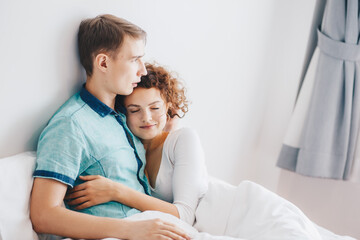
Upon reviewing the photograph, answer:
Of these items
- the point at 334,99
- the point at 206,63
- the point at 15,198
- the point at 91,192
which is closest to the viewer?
the point at 15,198

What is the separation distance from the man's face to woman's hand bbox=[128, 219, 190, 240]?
0.43 m

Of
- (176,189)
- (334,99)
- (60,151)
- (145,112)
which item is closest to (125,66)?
(145,112)

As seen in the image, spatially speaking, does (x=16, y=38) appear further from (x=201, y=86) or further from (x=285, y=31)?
(x=285, y=31)

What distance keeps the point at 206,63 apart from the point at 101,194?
91 centimetres

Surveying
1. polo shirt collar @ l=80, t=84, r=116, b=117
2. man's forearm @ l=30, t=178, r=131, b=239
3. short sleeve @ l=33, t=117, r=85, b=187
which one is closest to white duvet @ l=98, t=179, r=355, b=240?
man's forearm @ l=30, t=178, r=131, b=239

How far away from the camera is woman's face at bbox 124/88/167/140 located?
133 centimetres

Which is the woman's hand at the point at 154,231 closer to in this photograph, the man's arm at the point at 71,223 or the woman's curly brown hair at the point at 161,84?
the man's arm at the point at 71,223

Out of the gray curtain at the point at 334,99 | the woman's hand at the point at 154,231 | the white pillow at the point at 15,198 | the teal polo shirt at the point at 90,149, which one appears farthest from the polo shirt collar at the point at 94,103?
the gray curtain at the point at 334,99

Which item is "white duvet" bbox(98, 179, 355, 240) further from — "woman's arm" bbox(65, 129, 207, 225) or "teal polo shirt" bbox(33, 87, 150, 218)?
"teal polo shirt" bbox(33, 87, 150, 218)

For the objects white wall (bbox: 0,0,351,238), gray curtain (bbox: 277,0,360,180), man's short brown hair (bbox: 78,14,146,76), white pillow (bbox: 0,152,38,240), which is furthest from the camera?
gray curtain (bbox: 277,0,360,180)

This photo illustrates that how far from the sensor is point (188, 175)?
1.31m

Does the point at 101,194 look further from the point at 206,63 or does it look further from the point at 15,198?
the point at 206,63

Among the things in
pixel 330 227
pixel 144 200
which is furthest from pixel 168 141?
pixel 330 227

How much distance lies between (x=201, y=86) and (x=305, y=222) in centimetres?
88
